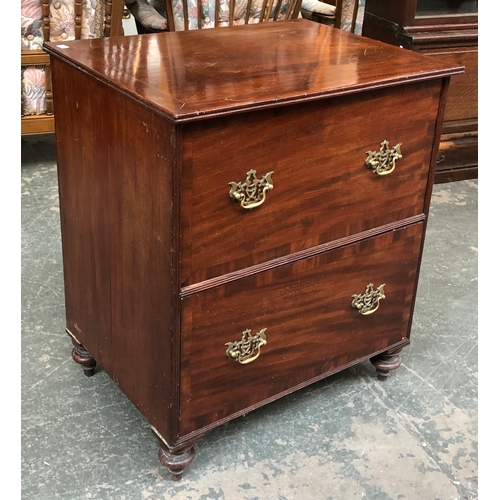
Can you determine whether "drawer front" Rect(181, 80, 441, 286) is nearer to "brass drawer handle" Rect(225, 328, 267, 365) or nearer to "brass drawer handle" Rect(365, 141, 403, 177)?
"brass drawer handle" Rect(365, 141, 403, 177)

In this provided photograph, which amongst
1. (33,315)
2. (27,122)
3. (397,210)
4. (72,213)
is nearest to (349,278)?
(397,210)

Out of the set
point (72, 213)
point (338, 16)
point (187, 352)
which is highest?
point (338, 16)

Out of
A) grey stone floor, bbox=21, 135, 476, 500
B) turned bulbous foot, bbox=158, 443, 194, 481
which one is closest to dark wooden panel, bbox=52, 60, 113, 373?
grey stone floor, bbox=21, 135, 476, 500

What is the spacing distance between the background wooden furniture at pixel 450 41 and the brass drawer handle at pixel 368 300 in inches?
56.5

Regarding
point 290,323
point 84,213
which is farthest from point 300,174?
point 84,213

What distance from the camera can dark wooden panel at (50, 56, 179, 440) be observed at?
1429 millimetres

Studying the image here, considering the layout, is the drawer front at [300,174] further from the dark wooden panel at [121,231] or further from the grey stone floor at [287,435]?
the grey stone floor at [287,435]

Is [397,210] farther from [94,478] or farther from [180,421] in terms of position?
[94,478]

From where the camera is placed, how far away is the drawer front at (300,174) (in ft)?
4.56

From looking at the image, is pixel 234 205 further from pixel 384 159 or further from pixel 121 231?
pixel 384 159

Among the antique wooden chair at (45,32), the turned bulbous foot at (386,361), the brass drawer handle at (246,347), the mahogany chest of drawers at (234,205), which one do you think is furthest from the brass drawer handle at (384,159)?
the antique wooden chair at (45,32)

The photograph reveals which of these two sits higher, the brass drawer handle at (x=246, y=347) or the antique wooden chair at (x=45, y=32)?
the antique wooden chair at (x=45, y=32)

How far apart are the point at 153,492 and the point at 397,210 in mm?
870

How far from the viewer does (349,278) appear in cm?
178
